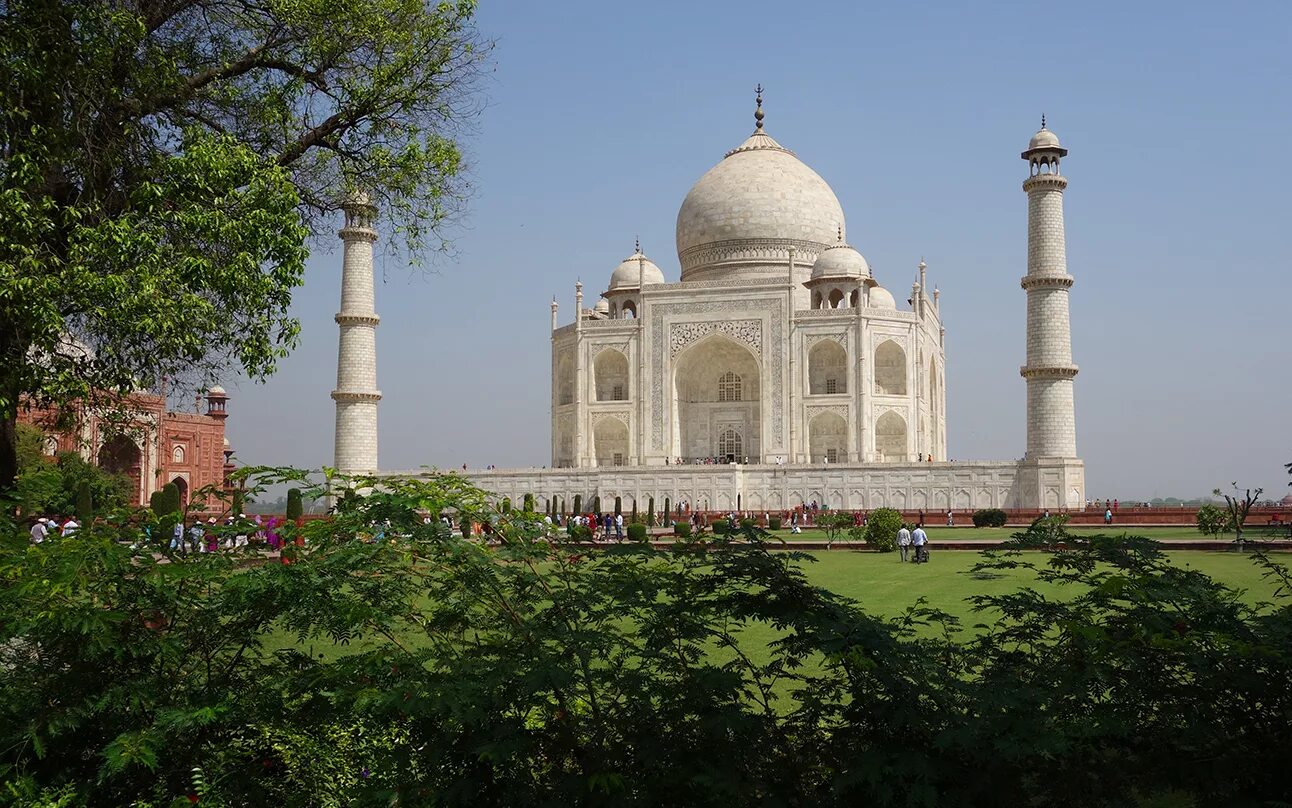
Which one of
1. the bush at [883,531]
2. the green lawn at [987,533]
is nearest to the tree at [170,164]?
the bush at [883,531]

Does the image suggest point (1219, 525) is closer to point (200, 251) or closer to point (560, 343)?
point (200, 251)

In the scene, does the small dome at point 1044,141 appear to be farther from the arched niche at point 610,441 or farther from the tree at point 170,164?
the tree at point 170,164

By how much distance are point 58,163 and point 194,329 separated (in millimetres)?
1067

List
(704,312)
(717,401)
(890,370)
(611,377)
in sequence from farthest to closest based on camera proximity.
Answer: (611,377), (717,401), (704,312), (890,370)

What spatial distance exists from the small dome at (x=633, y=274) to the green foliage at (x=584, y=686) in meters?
29.8

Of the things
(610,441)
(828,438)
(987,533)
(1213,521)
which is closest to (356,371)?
(610,441)

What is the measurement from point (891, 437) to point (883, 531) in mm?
13831

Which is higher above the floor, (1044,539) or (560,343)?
(560,343)

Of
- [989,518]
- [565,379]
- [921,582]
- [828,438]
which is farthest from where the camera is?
[565,379]

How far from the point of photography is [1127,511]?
2359 cm

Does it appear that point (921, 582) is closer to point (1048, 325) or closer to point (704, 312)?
point (1048, 325)

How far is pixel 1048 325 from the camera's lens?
81.7 ft

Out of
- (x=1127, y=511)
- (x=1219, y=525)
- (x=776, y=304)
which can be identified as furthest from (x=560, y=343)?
(x=1219, y=525)

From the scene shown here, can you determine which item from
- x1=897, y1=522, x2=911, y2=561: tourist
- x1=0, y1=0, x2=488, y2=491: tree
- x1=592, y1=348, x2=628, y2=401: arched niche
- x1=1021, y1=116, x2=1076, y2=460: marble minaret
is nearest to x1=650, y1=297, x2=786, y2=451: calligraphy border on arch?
x1=592, y1=348, x2=628, y2=401: arched niche
